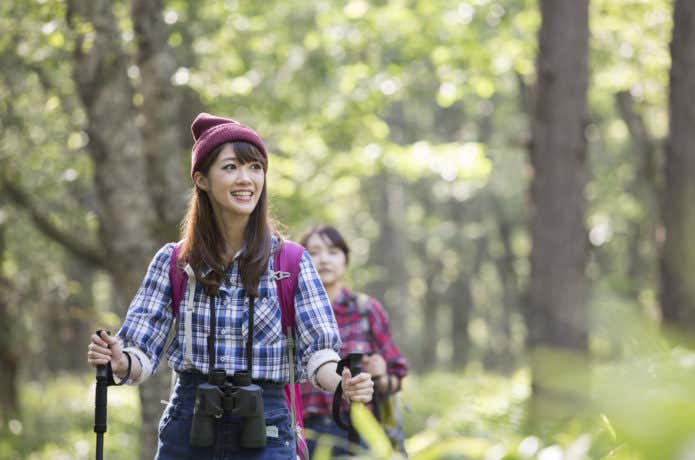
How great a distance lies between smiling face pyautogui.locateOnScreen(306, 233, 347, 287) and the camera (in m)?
7.01

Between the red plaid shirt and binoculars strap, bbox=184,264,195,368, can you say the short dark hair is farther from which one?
binoculars strap, bbox=184,264,195,368

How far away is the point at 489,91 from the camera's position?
42.0 ft

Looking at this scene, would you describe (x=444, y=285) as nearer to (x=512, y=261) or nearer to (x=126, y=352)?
(x=512, y=261)

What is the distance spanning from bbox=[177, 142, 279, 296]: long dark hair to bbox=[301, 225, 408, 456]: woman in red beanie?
86.7 inches

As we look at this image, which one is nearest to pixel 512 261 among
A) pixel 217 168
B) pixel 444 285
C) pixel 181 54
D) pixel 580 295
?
pixel 444 285

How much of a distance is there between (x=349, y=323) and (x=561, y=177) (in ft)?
13.2

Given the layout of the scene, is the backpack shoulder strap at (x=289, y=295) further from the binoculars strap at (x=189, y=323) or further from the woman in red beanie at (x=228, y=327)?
the binoculars strap at (x=189, y=323)

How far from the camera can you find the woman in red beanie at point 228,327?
4375 mm

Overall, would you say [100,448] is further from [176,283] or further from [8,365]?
[8,365]

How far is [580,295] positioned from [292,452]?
6.48 m

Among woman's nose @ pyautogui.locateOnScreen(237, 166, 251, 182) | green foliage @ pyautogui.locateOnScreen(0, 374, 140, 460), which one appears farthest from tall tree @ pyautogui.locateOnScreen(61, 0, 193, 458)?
woman's nose @ pyautogui.locateOnScreen(237, 166, 251, 182)

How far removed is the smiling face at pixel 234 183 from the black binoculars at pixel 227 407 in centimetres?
72

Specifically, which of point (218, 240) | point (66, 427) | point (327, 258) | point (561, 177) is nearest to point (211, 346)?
point (218, 240)

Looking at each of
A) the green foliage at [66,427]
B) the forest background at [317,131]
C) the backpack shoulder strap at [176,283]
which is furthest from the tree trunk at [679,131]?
the backpack shoulder strap at [176,283]
